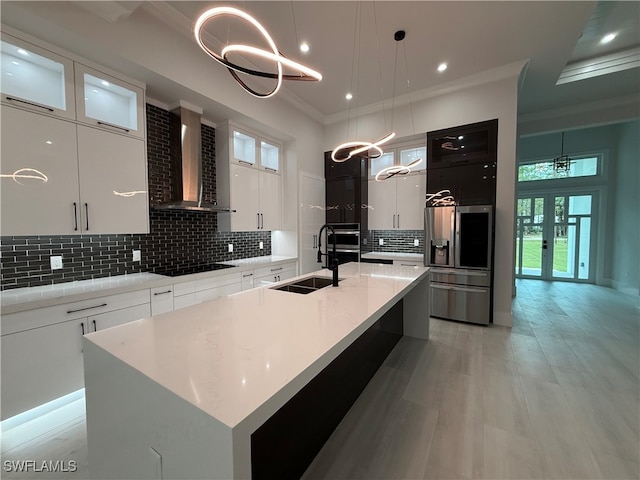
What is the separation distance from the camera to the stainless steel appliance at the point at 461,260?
12.1 feet

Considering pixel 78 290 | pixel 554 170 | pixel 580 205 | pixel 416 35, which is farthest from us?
pixel 580 205

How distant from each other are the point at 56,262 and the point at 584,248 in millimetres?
9929

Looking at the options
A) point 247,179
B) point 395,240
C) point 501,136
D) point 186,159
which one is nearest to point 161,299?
point 186,159

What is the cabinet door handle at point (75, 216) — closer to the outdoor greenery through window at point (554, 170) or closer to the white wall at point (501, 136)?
the white wall at point (501, 136)

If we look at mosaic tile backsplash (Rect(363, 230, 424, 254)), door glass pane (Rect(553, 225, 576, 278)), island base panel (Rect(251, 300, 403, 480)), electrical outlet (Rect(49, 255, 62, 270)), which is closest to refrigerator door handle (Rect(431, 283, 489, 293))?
mosaic tile backsplash (Rect(363, 230, 424, 254))

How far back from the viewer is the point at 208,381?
835 millimetres

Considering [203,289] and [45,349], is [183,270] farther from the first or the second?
[45,349]

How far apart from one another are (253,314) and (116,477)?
816 mm

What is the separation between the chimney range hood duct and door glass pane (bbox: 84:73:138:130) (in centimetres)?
50

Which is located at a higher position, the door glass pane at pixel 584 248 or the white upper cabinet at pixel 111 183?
the white upper cabinet at pixel 111 183

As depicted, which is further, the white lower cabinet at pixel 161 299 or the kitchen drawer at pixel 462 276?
the kitchen drawer at pixel 462 276

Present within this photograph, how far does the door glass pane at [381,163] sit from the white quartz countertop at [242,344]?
3.72 m

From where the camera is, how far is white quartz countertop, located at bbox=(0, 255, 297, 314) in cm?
186

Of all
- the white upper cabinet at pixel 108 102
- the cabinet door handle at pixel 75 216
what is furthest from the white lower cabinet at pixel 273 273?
the white upper cabinet at pixel 108 102
